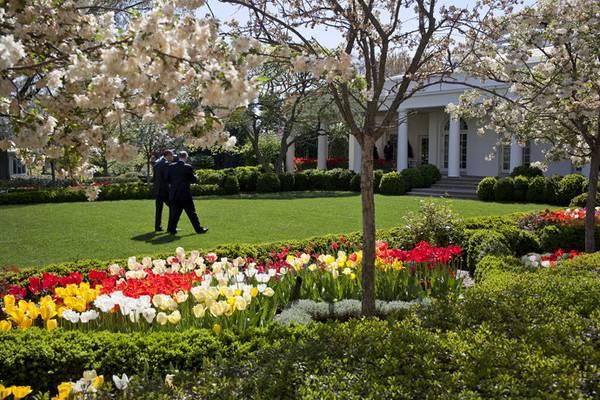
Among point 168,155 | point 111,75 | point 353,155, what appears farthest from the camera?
point 353,155

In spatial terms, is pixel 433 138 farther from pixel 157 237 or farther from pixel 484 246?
pixel 484 246

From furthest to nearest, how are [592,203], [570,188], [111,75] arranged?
[570,188] < [592,203] < [111,75]

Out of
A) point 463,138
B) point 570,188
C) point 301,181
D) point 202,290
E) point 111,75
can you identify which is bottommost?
point 202,290

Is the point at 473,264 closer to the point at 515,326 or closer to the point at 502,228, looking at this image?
the point at 502,228

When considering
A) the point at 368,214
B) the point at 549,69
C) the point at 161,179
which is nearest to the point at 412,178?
the point at 161,179

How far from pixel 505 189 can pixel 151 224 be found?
11.4 m

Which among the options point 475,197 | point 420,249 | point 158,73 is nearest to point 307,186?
point 475,197

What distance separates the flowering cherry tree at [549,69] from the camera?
6312 millimetres

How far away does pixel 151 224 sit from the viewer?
12.8 m

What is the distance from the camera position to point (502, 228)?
899cm

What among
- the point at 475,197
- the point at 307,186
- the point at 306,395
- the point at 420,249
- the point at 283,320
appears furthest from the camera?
the point at 307,186

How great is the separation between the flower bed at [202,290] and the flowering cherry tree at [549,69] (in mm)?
2047

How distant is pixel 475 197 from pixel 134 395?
18.6 meters

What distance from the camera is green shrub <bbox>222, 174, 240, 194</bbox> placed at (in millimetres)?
22819
